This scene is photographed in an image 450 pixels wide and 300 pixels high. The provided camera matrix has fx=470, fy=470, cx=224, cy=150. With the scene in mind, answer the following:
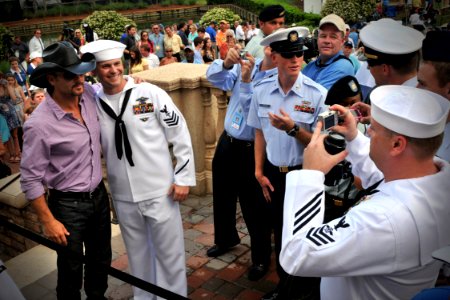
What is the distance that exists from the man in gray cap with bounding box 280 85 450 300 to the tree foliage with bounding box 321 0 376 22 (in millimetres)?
21788

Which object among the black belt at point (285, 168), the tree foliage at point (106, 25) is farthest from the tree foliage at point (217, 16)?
the black belt at point (285, 168)

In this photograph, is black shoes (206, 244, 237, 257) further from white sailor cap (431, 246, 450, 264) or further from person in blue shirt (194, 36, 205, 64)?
person in blue shirt (194, 36, 205, 64)

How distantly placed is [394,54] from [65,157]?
88.8 inches

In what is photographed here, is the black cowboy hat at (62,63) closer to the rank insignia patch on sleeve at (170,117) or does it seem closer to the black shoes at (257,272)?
the rank insignia patch on sleeve at (170,117)

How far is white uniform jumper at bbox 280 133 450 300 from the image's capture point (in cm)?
167

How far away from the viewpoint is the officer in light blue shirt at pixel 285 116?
127 inches

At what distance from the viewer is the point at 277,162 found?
335cm

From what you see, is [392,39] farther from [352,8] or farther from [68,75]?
[352,8]

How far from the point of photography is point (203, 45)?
13.1m

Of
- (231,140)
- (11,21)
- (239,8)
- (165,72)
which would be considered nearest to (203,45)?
(165,72)

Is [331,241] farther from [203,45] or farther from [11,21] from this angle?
[11,21]

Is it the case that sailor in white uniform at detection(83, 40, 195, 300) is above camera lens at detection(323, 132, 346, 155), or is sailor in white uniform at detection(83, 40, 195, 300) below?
below

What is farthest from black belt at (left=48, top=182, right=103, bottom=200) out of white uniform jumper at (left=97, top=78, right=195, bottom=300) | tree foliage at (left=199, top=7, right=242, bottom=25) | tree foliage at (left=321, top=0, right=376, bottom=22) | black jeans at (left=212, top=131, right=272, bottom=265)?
tree foliage at (left=321, top=0, right=376, bottom=22)

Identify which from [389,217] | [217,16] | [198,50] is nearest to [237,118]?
[389,217]
